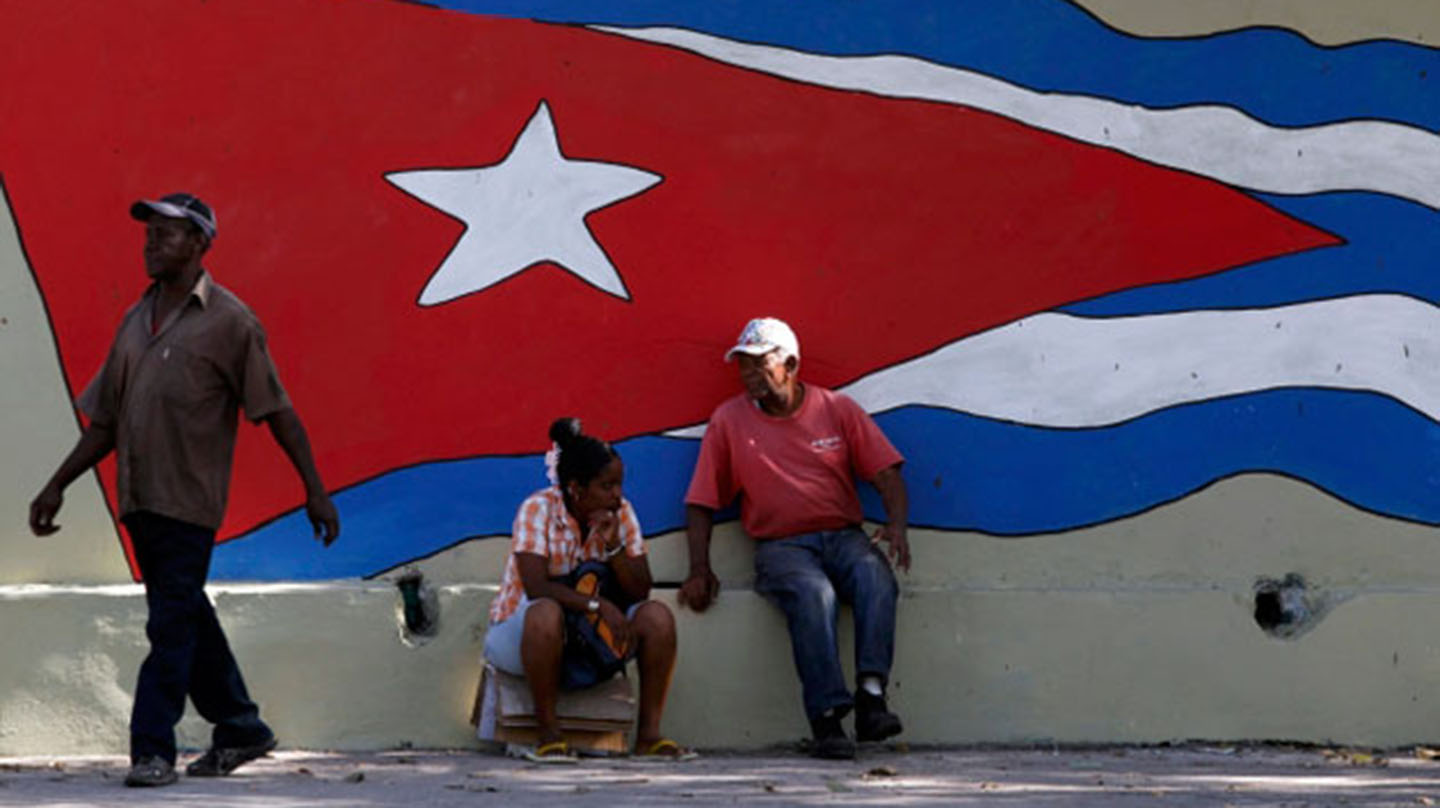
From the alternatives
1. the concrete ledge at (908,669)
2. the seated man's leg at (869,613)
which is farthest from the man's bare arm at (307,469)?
the seated man's leg at (869,613)

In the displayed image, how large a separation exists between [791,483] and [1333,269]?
205 cm

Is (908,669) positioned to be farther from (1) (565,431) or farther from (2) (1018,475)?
(1) (565,431)

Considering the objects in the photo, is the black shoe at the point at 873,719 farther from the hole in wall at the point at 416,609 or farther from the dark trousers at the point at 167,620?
the dark trousers at the point at 167,620

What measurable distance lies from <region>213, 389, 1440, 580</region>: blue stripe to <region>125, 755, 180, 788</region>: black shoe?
1274mm

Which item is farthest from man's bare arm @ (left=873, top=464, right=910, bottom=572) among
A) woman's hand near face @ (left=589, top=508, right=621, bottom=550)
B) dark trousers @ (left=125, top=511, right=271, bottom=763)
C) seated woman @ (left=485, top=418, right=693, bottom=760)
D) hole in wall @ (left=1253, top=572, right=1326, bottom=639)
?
dark trousers @ (left=125, top=511, right=271, bottom=763)

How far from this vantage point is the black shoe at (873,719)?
7.27 m

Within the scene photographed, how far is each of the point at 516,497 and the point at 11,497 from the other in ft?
5.44

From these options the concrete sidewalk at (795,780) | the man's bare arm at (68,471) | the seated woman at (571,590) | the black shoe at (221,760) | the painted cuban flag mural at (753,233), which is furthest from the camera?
the painted cuban flag mural at (753,233)

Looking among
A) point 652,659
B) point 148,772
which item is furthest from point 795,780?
point 148,772

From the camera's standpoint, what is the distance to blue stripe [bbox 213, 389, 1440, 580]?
7.63 m

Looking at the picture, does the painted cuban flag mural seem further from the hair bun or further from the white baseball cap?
the hair bun

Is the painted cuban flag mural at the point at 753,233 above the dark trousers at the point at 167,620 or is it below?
above

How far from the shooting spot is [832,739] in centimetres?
728

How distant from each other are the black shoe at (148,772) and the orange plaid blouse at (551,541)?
1304 mm
